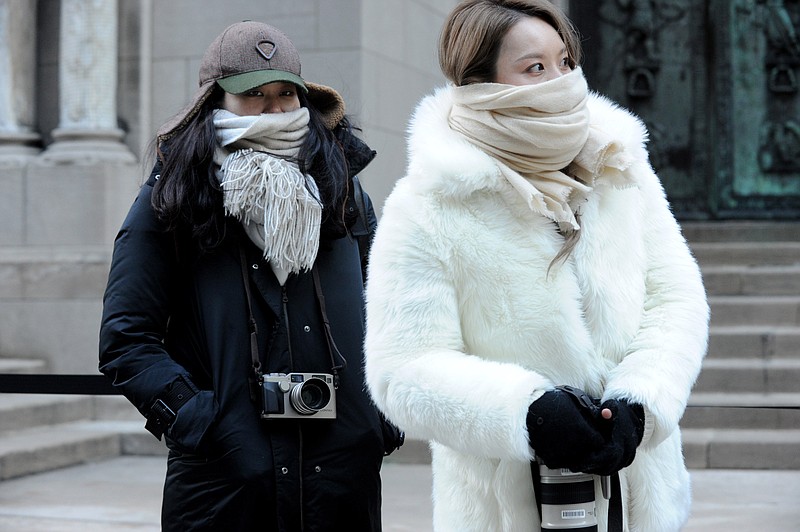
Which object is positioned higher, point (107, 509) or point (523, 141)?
point (523, 141)

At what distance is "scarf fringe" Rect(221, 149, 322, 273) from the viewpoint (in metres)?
3.17

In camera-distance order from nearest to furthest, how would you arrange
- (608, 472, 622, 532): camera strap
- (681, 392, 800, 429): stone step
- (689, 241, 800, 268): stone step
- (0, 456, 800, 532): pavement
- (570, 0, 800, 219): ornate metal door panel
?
(608, 472, 622, 532): camera strap
(0, 456, 800, 532): pavement
(681, 392, 800, 429): stone step
(689, 241, 800, 268): stone step
(570, 0, 800, 219): ornate metal door panel

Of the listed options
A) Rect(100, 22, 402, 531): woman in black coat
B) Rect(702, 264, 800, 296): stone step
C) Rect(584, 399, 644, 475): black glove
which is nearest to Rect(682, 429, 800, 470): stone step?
Rect(702, 264, 800, 296): stone step

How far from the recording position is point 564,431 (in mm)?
2402

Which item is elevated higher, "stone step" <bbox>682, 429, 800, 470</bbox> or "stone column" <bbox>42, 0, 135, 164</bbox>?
"stone column" <bbox>42, 0, 135, 164</bbox>

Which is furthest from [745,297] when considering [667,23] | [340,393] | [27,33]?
[340,393]

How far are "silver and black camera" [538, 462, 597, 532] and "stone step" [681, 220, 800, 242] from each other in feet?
26.7

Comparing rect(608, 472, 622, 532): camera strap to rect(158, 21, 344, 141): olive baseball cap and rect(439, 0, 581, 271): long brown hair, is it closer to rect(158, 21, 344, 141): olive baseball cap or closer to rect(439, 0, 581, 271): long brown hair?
rect(439, 0, 581, 271): long brown hair

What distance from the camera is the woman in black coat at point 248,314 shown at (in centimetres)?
313

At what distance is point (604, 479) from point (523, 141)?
75 centimetres

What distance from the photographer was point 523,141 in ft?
8.79

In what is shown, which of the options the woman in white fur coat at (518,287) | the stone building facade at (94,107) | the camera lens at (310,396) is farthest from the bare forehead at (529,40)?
the stone building facade at (94,107)

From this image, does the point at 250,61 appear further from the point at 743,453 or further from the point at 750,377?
the point at 750,377

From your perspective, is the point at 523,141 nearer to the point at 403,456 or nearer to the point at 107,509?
the point at 107,509
